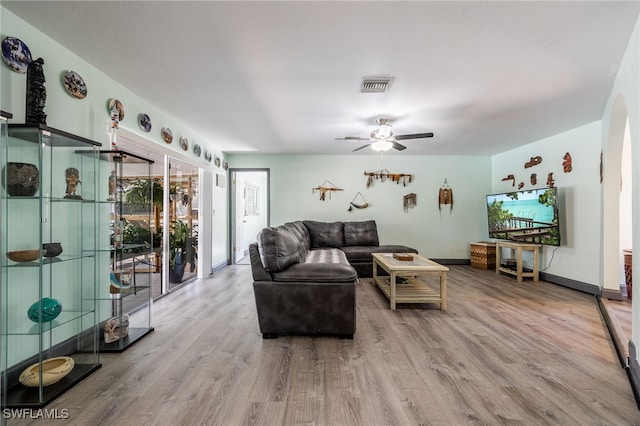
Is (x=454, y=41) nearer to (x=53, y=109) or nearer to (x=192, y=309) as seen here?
(x=53, y=109)

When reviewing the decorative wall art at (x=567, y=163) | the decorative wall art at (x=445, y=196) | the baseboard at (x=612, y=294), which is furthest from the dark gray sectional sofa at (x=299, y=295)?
the decorative wall art at (x=445, y=196)

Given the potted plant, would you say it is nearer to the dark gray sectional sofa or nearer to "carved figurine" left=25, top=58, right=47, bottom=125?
the dark gray sectional sofa

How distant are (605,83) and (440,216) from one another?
11.8ft

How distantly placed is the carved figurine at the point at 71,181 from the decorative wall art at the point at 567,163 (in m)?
6.04

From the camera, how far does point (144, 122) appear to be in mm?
3086

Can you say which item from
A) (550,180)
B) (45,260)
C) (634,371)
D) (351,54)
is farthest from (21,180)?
(550,180)

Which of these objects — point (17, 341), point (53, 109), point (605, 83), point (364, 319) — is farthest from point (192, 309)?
point (605, 83)

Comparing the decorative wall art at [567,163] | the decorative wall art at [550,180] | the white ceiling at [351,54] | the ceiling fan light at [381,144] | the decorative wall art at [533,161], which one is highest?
the white ceiling at [351,54]

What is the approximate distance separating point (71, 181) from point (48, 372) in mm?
1289

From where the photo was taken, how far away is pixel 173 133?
3.73m

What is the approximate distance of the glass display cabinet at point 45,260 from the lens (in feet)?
5.50

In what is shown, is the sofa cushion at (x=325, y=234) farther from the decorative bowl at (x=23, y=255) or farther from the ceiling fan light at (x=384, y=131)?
the decorative bowl at (x=23, y=255)

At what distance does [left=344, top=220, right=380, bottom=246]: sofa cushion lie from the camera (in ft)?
18.1

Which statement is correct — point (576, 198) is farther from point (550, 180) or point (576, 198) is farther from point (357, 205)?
point (357, 205)
